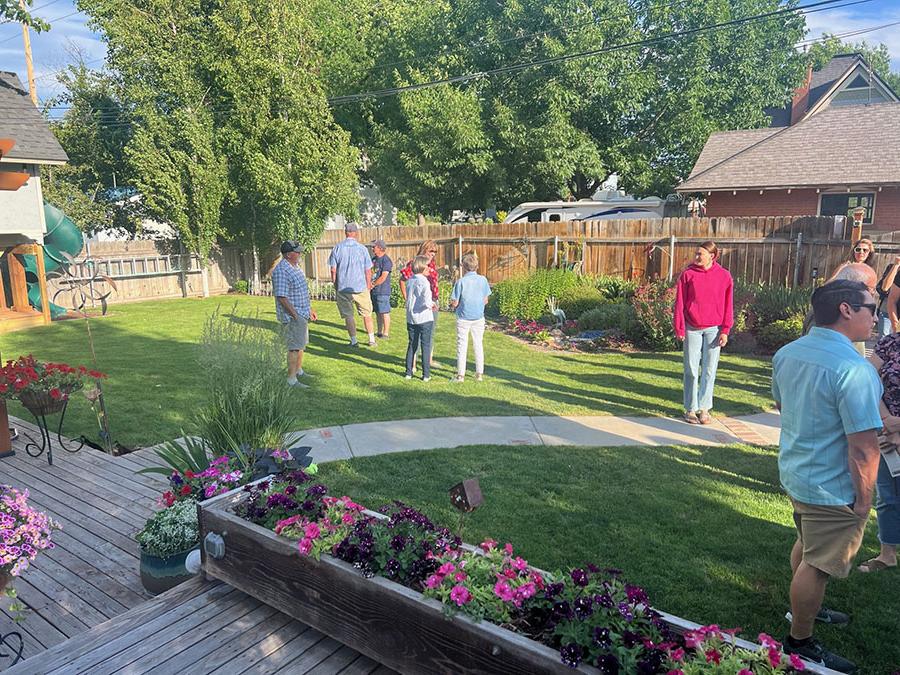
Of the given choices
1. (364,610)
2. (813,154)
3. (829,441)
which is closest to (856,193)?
(813,154)

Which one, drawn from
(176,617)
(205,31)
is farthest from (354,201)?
(176,617)

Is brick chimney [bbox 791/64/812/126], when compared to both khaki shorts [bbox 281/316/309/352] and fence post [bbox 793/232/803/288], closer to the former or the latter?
fence post [bbox 793/232/803/288]

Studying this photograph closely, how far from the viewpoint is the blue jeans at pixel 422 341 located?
8.66 metres

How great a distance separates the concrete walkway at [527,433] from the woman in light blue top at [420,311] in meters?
1.81

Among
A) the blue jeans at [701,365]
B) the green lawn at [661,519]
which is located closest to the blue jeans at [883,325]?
the blue jeans at [701,365]

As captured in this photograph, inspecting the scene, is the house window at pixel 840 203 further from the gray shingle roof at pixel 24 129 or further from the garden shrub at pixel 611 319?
the gray shingle roof at pixel 24 129

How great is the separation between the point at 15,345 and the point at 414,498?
11245mm

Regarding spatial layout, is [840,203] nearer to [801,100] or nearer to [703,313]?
[801,100]

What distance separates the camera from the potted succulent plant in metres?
3.65

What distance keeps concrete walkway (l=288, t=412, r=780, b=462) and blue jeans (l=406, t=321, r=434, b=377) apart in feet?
5.85

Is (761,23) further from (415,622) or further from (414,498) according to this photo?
(415,622)

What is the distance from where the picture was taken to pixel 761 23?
2375 cm

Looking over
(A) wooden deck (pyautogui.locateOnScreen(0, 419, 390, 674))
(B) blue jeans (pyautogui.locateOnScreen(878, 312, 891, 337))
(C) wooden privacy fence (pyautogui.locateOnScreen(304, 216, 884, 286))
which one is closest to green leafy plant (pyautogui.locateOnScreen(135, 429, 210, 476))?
(A) wooden deck (pyautogui.locateOnScreen(0, 419, 390, 674))

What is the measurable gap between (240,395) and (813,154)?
2090cm
